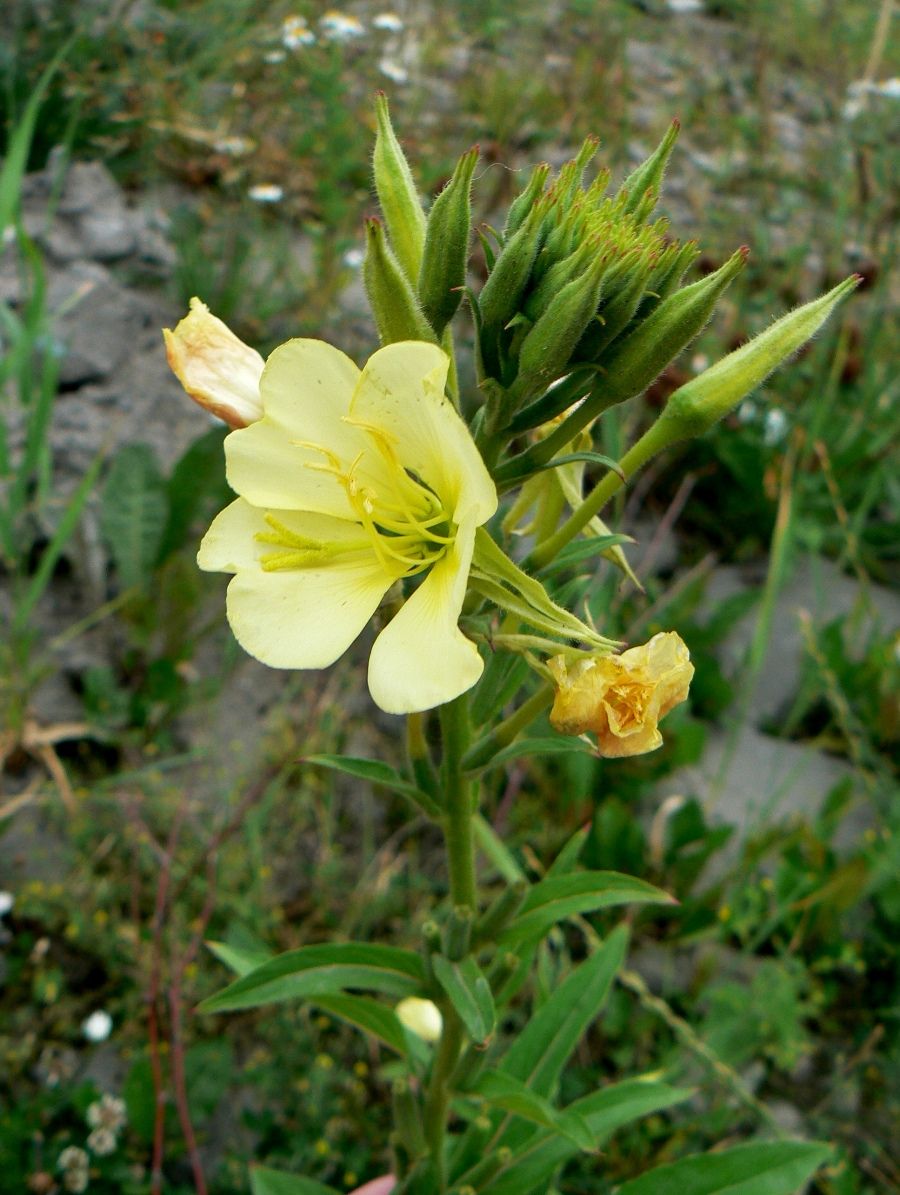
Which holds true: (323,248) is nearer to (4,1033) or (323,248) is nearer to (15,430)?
(15,430)

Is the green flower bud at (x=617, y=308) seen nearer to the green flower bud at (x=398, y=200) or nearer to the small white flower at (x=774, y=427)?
the green flower bud at (x=398, y=200)

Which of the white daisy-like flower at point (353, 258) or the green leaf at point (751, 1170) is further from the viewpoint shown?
the white daisy-like flower at point (353, 258)

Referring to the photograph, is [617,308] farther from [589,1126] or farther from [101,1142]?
[101,1142]

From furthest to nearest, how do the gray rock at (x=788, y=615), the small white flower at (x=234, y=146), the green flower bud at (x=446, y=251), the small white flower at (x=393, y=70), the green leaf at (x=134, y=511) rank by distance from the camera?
the small white flower at (x=393, y=70) < the small white flower at (x=234, y=146) < the gray rock at (x=788, y=615) < the green leaf at (x=134, y=511) < the green flower bud at (x=446, y=251)

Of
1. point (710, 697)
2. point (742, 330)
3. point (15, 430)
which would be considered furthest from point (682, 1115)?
point (742, 330)

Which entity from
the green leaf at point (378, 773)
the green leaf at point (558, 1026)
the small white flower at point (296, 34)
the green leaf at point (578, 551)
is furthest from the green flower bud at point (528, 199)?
the small white flower at point (296, 34)

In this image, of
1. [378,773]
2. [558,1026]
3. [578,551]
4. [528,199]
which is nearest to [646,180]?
[528,199]

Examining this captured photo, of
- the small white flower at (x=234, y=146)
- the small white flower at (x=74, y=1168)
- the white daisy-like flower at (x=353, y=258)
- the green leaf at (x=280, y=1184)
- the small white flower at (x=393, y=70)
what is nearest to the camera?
the green leaf at (x=280, y=1184)

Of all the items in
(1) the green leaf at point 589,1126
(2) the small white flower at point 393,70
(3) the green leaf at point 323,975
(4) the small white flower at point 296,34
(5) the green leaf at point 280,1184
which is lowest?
(5) the green leaf at point 280,1184
